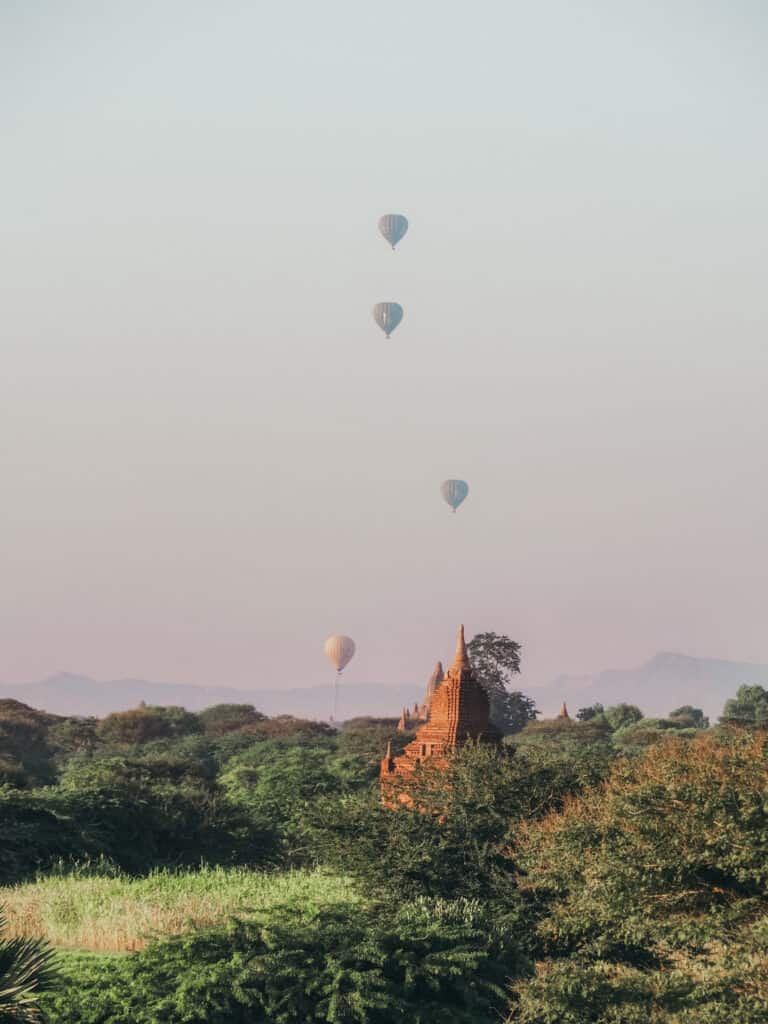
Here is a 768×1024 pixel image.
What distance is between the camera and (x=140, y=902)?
35.4m

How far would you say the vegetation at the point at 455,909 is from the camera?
2662 centimetres

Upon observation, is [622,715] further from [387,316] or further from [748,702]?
[387,316]

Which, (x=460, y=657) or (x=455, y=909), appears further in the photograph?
(x=460, y=657)

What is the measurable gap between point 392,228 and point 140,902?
100m

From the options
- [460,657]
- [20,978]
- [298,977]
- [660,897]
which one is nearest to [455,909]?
[660,897]

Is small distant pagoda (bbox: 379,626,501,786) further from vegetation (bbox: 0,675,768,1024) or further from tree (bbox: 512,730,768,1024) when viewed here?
tree (bbox: 512,730,768,1024)

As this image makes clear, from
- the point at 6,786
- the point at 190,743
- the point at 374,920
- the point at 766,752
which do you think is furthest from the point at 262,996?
the point at 190,743

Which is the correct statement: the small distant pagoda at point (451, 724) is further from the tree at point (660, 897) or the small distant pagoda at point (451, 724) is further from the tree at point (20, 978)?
the tree at point (20, 978)

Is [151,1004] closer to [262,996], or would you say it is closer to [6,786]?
[262,996]

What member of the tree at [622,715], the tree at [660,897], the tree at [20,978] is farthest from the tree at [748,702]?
the tree at [20,978]

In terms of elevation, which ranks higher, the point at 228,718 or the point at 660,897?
the point at 228,718

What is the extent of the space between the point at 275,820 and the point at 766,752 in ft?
102

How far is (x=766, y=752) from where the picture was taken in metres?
31.4

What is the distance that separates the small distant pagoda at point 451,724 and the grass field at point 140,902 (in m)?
5.51
